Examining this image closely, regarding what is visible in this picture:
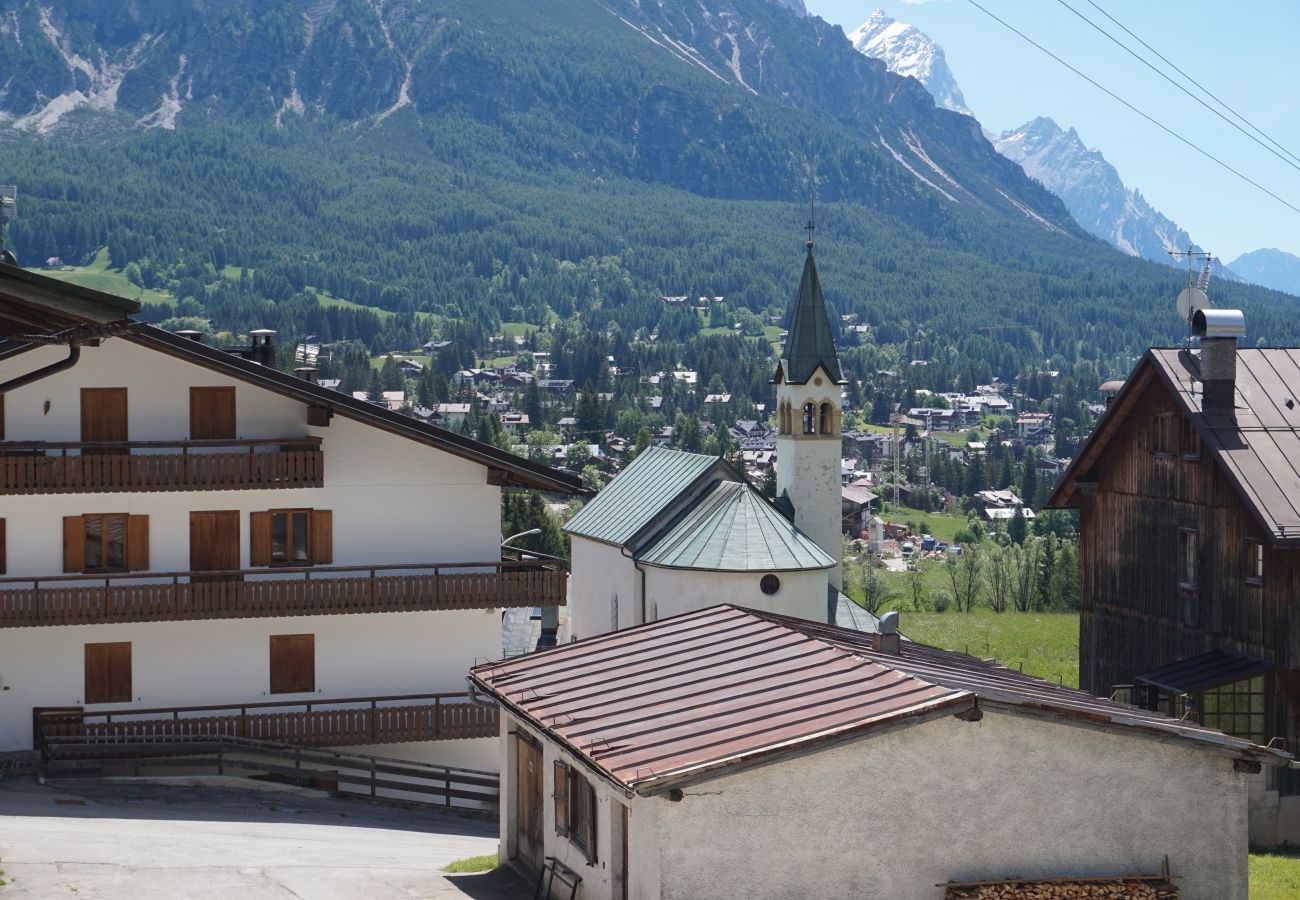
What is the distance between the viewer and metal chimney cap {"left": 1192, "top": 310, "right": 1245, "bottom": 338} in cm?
3559

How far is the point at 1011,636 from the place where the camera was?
82.4 meters

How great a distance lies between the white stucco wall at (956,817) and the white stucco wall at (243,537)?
19.7 meters

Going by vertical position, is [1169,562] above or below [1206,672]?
above

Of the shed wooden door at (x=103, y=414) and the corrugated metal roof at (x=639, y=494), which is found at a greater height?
the shed wooden door at (x=103, y=414)

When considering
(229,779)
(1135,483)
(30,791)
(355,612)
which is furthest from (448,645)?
(1135,483)

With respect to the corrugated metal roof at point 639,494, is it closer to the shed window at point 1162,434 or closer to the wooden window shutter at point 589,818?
the shed window at point 1162,434

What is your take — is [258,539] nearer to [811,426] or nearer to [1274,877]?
[1274,877]

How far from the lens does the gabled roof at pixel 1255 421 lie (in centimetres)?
3297

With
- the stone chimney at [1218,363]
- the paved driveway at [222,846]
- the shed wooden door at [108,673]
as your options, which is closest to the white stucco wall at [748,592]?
the stone chimney at [1218,363]

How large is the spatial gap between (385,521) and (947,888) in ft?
69.8

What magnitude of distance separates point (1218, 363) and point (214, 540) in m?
20.7

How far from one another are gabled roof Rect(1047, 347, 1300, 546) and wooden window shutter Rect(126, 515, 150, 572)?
20417 millimetres

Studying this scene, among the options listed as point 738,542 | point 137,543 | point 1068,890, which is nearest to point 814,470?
point 738,542

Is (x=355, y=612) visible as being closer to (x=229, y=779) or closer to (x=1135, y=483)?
(x=229, y=779)
